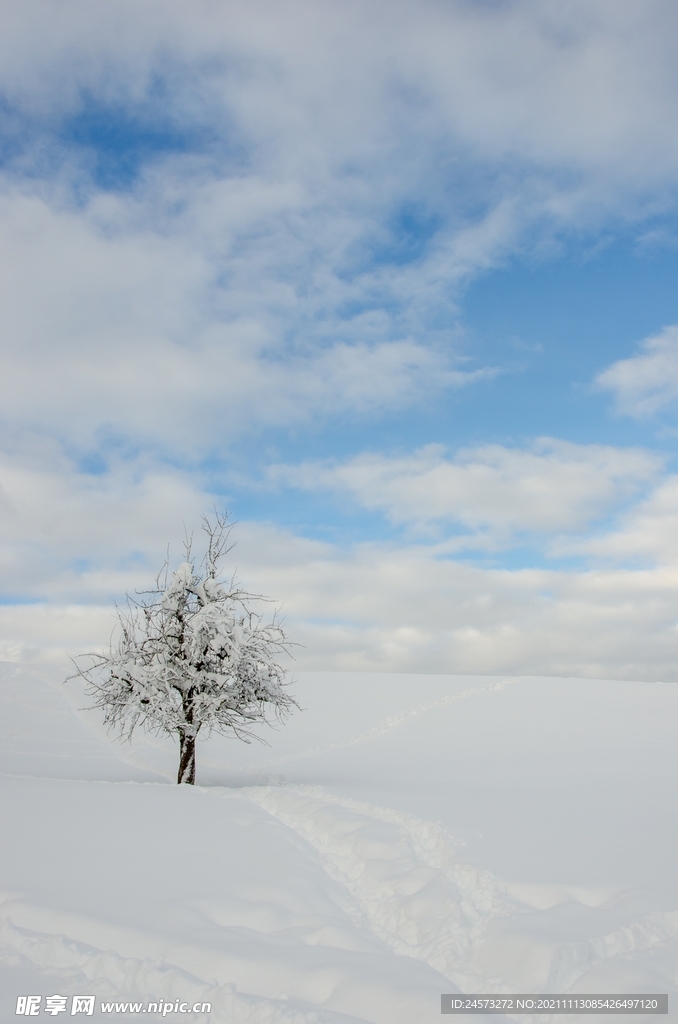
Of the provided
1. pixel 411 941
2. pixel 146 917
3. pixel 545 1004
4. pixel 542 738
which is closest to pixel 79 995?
pixel 146 917

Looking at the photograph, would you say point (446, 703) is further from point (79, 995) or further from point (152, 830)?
point (79, 995)

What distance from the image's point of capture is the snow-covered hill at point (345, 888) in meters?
6.50

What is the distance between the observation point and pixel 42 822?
11875 millimetres

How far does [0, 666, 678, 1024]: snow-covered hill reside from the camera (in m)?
6.50

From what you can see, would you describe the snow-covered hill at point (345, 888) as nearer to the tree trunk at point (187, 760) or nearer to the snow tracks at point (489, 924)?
the snow tracks at point (489, 924)

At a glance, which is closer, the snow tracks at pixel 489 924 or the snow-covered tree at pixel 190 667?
the snow tracks at pixel 489 924

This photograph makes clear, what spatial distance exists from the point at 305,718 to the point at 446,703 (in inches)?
334

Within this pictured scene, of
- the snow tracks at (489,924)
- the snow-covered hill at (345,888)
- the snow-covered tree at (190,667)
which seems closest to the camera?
the snow-covered hill at (345,888)

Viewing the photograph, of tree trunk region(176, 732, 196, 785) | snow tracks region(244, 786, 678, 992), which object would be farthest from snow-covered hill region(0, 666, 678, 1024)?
tree trunk region(176, 732, 196, 785)

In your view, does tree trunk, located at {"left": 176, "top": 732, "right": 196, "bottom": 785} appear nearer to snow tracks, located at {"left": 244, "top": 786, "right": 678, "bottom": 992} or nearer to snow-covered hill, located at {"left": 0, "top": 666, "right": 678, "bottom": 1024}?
snow-covered hill, located at {"left": 0, "top": 666, "right": 678, "bottom": 1024}

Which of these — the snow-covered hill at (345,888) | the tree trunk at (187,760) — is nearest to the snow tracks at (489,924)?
the snow-covered hill at (345,888)

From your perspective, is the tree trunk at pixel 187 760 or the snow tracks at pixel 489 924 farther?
the tree trunk at pixel 187 760

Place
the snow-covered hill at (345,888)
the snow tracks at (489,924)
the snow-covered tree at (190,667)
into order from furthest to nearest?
the snow-covered tree at (190,667) → the snow tracks at (489,924) → the snow-covered hill at (345,888)

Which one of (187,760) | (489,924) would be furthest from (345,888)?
(187,760)
